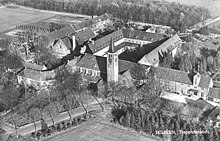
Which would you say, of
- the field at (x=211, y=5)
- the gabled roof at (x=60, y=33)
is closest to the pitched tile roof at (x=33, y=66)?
the gabled roof at (x=60, y=33)

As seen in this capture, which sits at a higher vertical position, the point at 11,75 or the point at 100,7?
the point at 100,7

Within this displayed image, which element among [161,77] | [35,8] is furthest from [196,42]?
[35,8]

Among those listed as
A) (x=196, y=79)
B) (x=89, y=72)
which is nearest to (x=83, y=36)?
(x=89, y=72)

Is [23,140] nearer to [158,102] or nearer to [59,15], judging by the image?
[158,102]

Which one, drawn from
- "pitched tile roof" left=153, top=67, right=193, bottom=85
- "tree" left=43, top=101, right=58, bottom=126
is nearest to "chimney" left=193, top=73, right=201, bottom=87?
"pitched tile roof" left=153, top=67, right=193, bottom=85

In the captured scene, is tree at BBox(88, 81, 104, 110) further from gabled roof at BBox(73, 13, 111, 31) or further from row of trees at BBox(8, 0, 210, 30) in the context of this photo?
row of trees at BBox(8, 0, 210, 30)

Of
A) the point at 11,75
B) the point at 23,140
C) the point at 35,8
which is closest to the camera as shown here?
the point at 23,140

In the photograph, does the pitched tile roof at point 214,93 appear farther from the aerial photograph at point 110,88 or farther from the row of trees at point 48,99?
the row of trees at point 48,99
